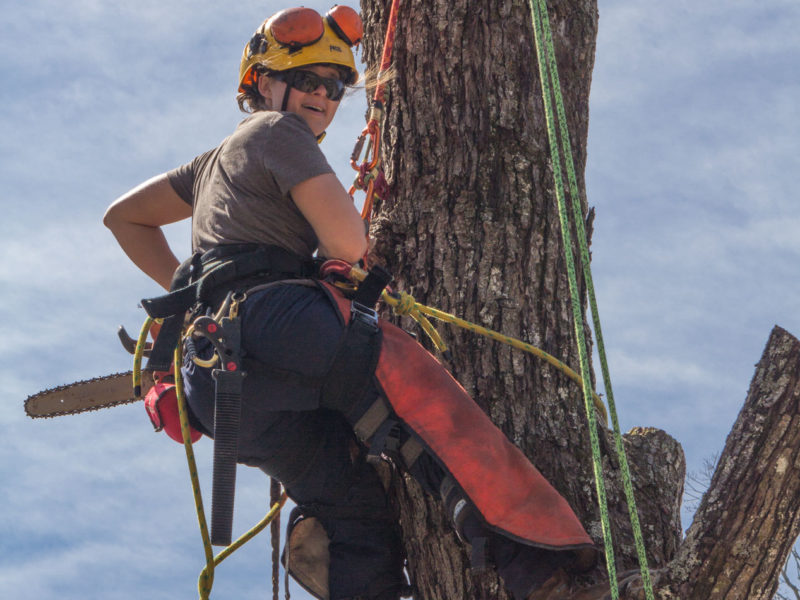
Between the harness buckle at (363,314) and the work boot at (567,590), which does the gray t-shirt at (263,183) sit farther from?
the work boot at (567,590)

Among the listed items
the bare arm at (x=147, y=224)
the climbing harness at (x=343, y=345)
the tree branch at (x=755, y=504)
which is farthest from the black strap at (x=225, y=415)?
the tree branch at (x=755, y=504)

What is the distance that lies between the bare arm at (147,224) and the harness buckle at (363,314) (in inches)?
39.2

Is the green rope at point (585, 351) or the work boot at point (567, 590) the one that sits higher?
the green rope at point (585, 351)

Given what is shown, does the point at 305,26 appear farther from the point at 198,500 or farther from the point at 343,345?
the point at 198,500

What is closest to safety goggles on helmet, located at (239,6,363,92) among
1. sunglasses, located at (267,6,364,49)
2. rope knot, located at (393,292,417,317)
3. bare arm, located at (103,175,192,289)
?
sunglasses, located at (267,6,364,49)

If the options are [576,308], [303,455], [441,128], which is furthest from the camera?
[441,128]

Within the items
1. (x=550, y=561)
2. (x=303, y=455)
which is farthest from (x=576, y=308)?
(x=303, y=455)

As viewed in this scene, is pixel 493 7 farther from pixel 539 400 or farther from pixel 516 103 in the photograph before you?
pixel 539 400

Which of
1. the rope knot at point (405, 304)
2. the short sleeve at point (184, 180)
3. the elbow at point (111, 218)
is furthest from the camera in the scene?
the elbow at point (111, 218)

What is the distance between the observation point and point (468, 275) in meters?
3.72

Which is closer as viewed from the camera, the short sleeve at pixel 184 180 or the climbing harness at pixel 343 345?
the climbing harness at pixel 343 345

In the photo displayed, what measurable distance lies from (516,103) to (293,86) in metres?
0.87

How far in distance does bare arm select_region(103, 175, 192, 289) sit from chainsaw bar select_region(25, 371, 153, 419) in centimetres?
41

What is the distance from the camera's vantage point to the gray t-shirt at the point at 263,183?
3.20 metres
